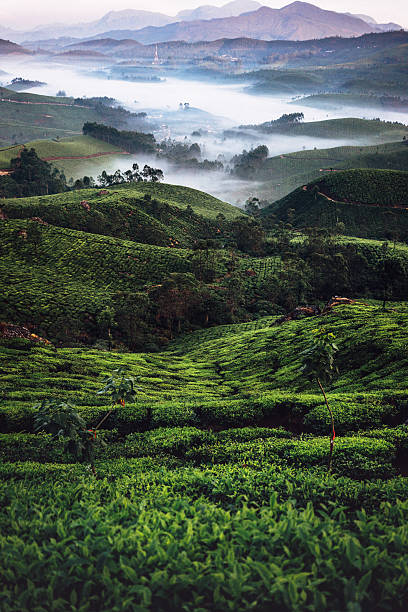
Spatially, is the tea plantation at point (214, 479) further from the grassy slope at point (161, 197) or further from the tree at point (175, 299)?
the grassy slope at point (161, 197)

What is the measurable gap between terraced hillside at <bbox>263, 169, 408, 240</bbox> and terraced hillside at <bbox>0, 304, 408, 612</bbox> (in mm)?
121839

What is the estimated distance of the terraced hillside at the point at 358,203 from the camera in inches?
5340

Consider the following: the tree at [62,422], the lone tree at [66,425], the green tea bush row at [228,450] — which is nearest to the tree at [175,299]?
the green tea bush row at [228,450]

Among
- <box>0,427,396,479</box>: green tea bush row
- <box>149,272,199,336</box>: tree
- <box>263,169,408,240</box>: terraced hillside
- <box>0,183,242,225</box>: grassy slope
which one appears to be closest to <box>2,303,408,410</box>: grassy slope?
<box>0,427,396,479</box>: green tea bush row

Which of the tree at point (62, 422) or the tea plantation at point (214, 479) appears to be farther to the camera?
the tree at point (62, 422)

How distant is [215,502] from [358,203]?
157 meters

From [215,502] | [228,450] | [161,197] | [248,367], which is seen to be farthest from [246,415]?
[161,197]

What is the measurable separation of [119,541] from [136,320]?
46357 millimetres

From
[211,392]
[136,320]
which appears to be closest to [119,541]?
[211,392]

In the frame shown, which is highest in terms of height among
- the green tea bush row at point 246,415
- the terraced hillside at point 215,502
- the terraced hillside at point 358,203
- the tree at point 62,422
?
the terraced hillside at point 358,203

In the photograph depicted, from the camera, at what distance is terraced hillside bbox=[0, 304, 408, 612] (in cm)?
551

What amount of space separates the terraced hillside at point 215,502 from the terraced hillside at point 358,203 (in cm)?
12184

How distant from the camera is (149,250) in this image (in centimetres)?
8206

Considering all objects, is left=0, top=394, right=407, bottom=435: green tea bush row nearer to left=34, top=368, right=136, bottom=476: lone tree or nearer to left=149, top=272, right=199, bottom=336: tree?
left=34, top=368, right=136, bottom=476: lone tree
